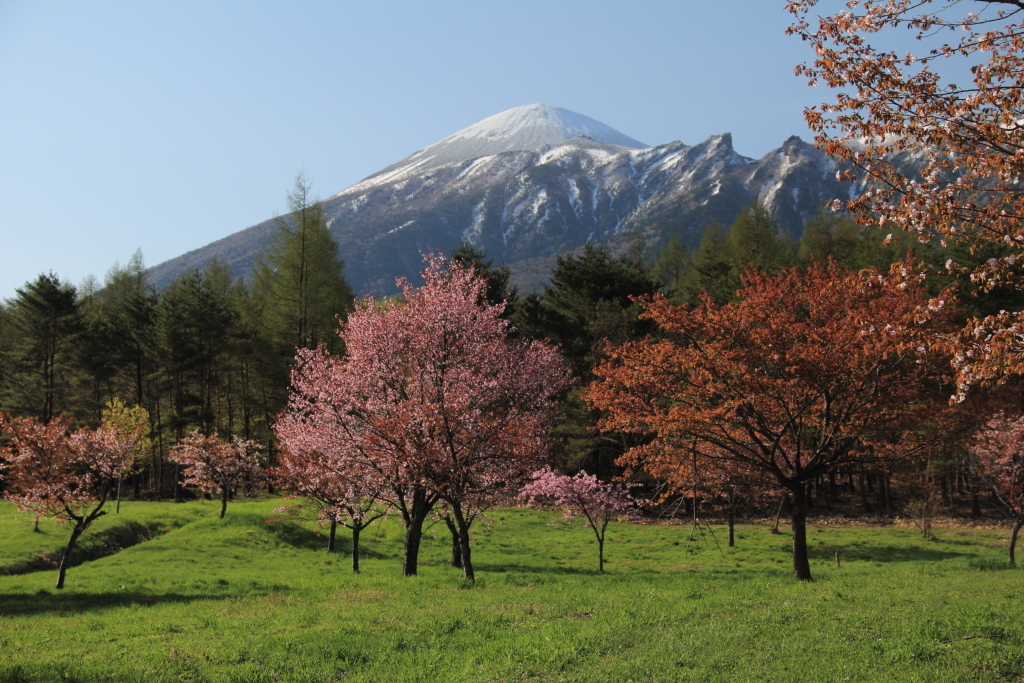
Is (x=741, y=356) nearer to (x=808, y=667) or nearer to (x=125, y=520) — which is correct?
(x=808, y=667)

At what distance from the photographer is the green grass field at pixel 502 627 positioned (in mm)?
7477

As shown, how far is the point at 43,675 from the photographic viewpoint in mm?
7801

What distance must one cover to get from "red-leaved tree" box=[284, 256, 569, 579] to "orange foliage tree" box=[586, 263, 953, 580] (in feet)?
10.8

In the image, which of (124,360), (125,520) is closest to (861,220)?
(125,520)

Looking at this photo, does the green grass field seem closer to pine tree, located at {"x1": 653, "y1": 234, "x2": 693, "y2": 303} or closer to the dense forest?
the dense forest

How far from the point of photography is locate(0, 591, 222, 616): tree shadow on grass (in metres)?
14.7

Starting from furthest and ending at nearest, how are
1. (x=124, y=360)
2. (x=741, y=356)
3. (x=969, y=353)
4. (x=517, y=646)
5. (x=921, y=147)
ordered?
1. (x=124, y=360)
2. (x=741, y=356)
3. (x=517, y=646)
4. (x=921, y=147)
5. (x=969, y=353)

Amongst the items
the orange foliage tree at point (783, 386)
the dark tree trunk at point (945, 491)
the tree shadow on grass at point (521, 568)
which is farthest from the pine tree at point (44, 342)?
the dark tree trunk at point (945, 491)

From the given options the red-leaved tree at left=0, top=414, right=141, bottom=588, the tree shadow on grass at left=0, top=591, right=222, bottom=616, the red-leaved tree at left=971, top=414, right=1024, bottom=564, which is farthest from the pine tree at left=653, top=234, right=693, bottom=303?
the tree shadow on grass at left=0, top=591, right=222, bottom=616

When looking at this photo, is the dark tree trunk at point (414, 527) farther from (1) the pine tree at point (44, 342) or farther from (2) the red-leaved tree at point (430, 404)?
(1) the pine tree at point (44, 342)

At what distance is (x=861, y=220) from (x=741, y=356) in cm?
664

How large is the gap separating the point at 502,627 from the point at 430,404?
7.19 meters

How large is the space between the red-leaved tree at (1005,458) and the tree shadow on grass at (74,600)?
25775 mm

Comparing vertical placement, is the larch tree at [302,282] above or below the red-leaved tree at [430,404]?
above
